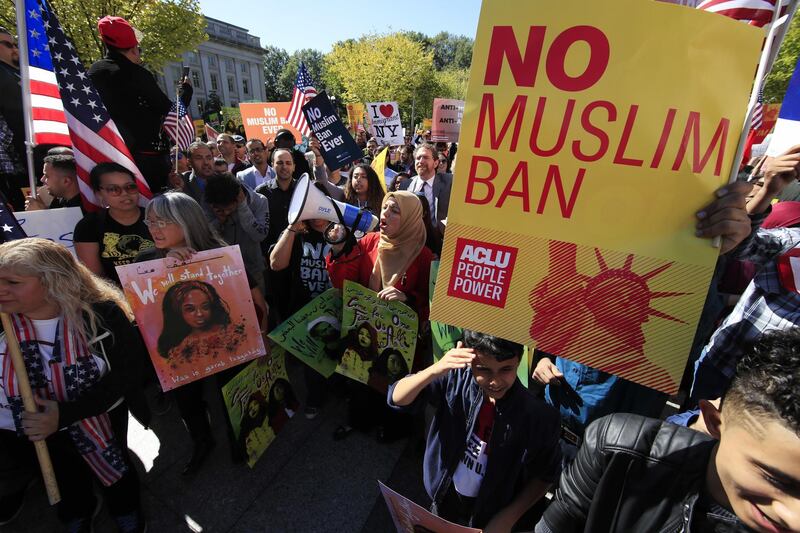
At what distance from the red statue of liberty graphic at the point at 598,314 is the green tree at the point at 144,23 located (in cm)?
1488

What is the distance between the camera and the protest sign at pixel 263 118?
7.77 m

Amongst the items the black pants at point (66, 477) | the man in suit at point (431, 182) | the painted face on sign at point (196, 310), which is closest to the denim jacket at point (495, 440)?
the painted face on sign at point (196, 310)

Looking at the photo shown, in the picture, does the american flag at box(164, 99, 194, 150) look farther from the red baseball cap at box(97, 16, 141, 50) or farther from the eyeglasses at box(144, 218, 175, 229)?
the eyeglasses at box(144, 218, 175, 229)

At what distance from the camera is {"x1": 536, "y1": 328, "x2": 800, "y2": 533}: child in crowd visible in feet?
2.75

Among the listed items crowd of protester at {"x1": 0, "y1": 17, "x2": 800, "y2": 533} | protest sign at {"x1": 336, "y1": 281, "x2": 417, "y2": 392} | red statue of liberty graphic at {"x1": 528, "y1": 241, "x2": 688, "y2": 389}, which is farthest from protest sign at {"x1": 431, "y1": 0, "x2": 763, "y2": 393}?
protest sign at {"x1": 336, "y1": 281, "x2": 417, "y2": 392}

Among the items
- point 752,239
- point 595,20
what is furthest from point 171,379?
point 752,239

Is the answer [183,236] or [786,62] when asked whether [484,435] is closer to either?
[183,236]

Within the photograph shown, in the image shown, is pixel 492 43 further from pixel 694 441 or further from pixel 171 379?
pixel 171 379

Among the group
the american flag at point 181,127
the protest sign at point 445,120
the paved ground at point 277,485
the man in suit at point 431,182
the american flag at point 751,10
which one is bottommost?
the paved ground at point 277,485

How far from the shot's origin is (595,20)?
1.08 m

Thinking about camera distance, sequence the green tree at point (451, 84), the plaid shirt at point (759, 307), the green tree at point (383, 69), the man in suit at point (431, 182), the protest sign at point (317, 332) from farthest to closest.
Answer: the green tree at point (451, 84)
the green tree at point (383, 69)
the man in suit at point (431, 182)
the protest sign at point (317, 332)
the plaid shirt at point (759, 307)

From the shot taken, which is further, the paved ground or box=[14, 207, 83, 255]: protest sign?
box=[14, 207, 83, 255]: protest sign

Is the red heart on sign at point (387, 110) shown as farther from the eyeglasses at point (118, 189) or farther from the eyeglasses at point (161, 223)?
the eyeglasses at point (161, 223)

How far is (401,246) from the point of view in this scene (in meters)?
A: 2.65
